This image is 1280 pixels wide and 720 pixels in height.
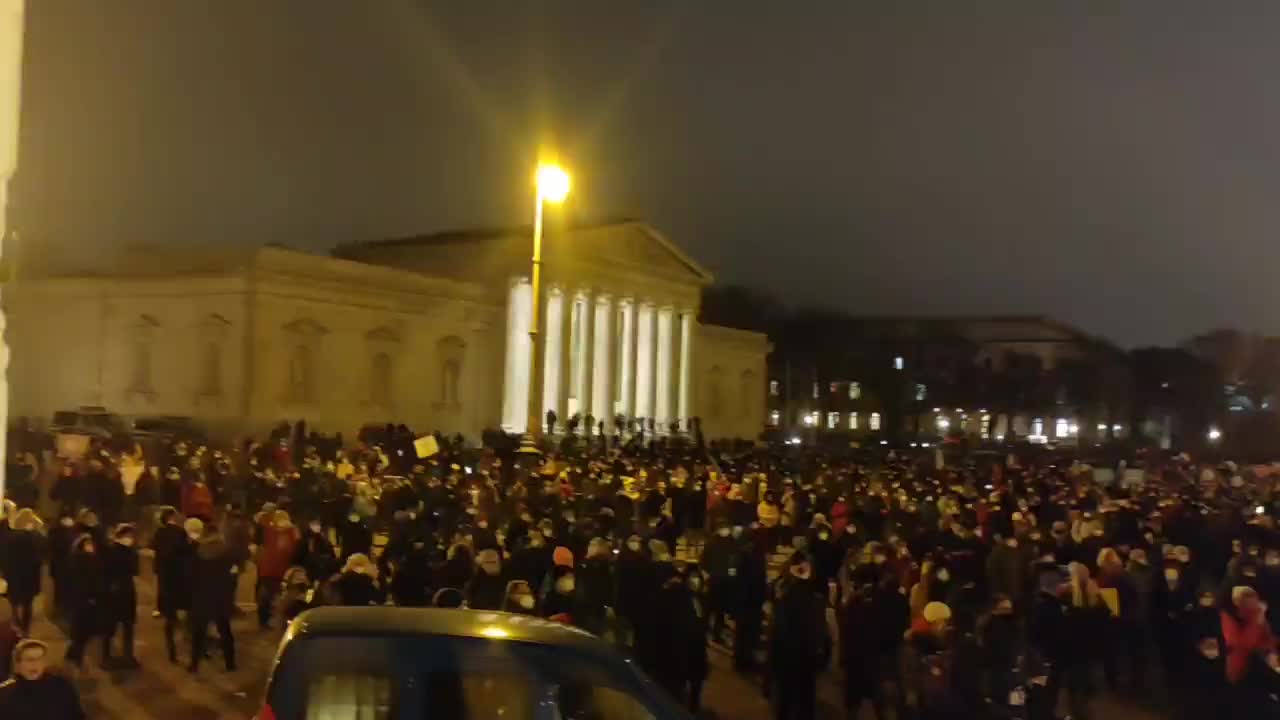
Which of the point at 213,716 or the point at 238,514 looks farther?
the point at 238,514

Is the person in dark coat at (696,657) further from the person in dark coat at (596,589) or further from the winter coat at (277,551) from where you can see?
the winter coat at (277,551)

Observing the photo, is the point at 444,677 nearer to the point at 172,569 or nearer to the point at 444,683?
the point at 444,683

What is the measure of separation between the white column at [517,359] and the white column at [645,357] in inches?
400

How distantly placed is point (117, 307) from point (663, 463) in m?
24.4

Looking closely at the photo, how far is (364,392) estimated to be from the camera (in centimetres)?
5081

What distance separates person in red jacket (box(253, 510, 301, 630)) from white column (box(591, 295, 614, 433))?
175 feet

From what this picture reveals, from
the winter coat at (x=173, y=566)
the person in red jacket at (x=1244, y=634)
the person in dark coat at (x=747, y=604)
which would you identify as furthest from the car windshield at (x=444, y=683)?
the person in dark coat at (x=747, y=604)

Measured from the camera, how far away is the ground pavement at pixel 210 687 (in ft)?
34.0

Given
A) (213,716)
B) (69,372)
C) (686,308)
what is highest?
(686,308)

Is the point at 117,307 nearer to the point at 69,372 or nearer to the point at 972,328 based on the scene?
the point at 69,372

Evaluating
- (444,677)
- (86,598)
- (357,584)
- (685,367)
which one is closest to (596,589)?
(357,584)

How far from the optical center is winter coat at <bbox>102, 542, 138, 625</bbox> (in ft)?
36.7

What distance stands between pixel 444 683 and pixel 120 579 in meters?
7.25

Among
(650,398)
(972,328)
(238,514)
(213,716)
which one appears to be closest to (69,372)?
(650,398)
